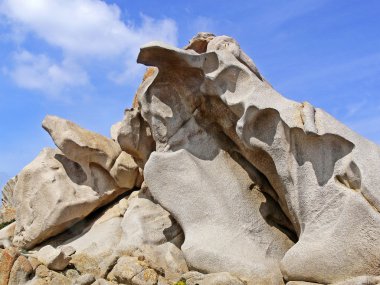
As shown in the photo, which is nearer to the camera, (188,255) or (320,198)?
(320,198)

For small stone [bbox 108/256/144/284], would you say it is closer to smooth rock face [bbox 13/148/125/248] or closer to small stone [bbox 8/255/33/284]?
small stone [bbox 8/255/33/284]

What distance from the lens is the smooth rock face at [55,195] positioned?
10555mm

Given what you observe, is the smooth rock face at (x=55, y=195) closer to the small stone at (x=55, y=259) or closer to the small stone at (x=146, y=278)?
the small stone at (x=55, y=259)

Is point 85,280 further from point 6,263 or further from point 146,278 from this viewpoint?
point 6,263

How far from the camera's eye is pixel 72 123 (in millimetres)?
10844

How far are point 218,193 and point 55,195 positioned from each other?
136 inches

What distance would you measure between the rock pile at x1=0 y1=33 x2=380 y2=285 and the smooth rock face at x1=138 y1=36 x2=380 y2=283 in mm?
16

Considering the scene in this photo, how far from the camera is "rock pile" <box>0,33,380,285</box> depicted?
7.44 meters

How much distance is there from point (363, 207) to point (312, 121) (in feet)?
4.37

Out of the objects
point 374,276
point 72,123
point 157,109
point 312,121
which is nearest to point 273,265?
point 374,276

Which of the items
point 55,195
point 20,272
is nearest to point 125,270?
point 20,272

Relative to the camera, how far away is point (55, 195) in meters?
10.5

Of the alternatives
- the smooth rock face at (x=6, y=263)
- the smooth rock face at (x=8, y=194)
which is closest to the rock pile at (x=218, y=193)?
the smooth rock face at (x=6, y=263)

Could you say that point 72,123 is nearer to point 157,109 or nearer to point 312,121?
point 157,109
